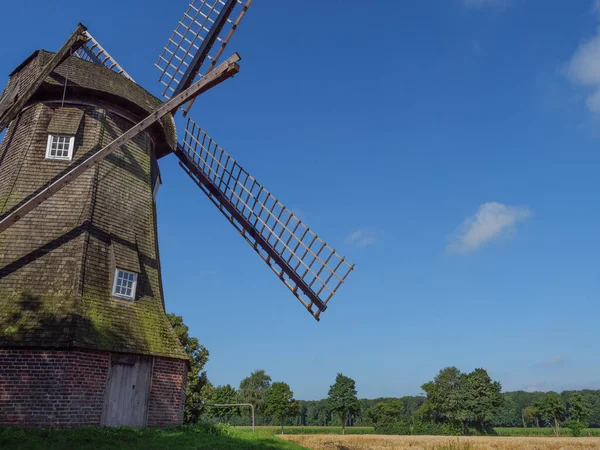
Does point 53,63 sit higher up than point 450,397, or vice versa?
point 53,63

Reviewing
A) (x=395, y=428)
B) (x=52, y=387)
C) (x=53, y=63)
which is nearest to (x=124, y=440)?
(x=52, y=387)

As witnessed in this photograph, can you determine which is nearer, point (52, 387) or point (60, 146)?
point (52, 387)

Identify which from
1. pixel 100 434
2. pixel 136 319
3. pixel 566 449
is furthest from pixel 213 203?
pixel 566 449

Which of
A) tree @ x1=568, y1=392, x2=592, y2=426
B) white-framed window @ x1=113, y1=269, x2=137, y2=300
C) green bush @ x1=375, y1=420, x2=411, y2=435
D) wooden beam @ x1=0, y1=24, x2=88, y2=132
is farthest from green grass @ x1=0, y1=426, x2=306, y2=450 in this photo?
tree @ x1=568, y1=392, x2=592, y2=426

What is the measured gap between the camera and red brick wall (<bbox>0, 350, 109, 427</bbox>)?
1056cm

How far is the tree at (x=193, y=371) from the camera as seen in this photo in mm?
28438

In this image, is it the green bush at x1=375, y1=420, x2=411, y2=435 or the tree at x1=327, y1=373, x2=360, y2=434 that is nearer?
the green bush at x1=375, y1=420, x2=411, y2=435

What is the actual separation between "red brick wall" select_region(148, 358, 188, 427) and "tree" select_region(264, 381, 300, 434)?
54.7 meters

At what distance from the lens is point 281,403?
211 ft

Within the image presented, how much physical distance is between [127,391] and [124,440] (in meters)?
1.83

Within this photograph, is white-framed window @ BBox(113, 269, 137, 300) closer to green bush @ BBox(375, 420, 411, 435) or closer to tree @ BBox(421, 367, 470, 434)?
green bush @ BBox(375, 420, 411, 435)

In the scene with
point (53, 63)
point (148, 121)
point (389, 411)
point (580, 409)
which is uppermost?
point (53, 63)

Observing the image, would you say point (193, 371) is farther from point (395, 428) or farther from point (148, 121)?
point (395, 428)

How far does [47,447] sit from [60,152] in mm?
8828
